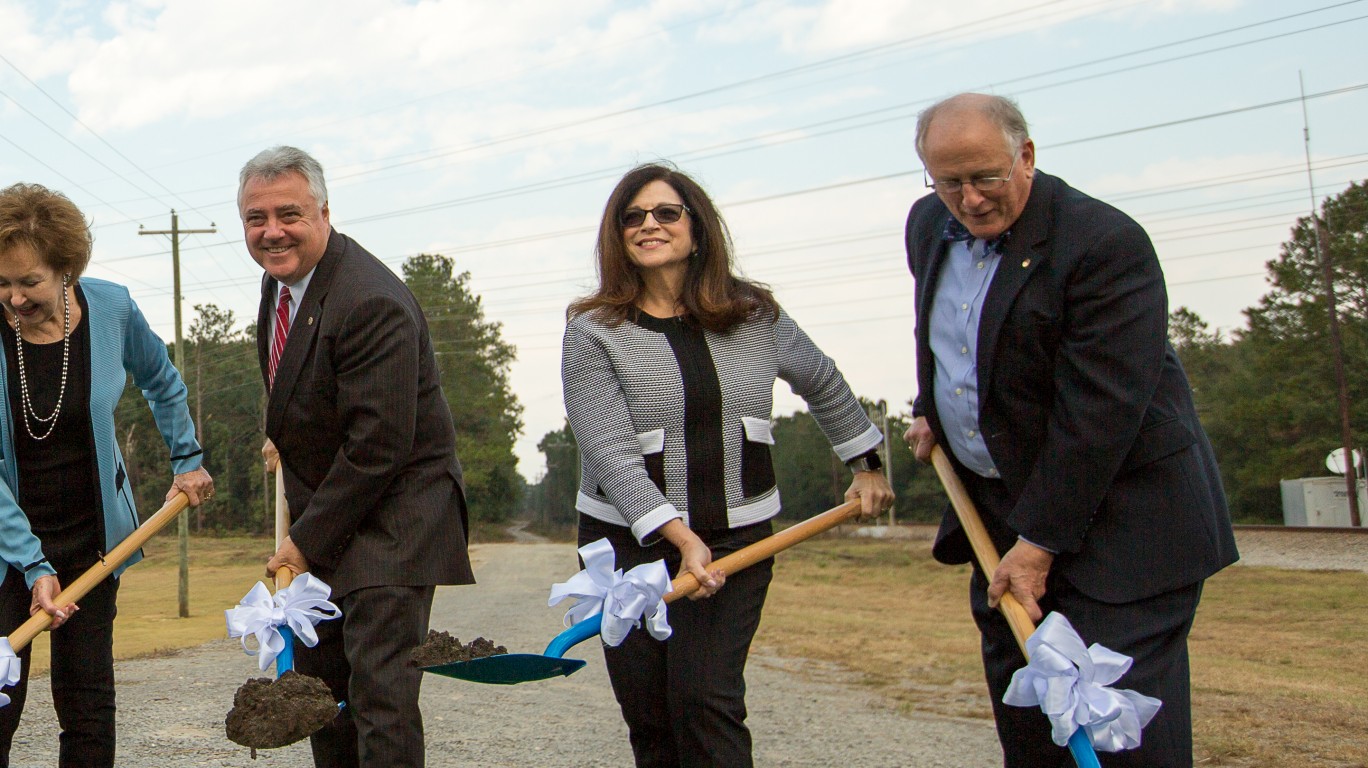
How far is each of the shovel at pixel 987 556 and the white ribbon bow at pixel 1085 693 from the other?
4cm

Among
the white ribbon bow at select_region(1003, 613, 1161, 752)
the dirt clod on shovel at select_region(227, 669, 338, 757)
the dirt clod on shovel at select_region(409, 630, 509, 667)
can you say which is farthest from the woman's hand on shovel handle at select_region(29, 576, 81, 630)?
the white ribbon bow at select_region(1003, 613, 1161, 752)

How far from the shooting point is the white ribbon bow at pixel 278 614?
3.47 meters

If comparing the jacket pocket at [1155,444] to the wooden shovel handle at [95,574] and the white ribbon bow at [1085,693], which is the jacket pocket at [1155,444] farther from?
the wooden shovel handle at [95,574]

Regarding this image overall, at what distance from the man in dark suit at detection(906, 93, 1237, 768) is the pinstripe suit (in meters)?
1.51

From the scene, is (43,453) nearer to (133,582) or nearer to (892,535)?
(133,582)

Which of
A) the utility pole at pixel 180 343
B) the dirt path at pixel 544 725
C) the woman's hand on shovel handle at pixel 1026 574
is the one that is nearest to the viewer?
the woman's hand on shovel handle at pixel 1026 574

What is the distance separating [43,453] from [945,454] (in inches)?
109

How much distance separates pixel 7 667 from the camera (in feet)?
12.4

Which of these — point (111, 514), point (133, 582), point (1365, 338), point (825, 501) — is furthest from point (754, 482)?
point (825, 501)

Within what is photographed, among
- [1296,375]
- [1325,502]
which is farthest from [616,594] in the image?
[1296,375]

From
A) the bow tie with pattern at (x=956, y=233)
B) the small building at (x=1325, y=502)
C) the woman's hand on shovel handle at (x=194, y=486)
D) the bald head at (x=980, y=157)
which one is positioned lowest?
the small building at (x=1325, y=502)

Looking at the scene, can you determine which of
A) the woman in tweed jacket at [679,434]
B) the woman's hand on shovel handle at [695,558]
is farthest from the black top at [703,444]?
the woman's hand on shovel handle at [695,558]

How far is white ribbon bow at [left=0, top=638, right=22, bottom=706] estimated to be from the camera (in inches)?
149

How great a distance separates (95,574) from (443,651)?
134 centimetres
